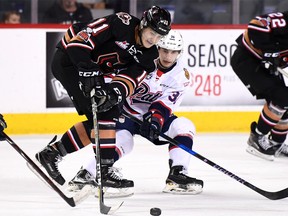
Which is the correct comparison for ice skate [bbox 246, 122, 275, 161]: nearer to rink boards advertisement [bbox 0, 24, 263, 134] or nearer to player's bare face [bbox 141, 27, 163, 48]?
rink boards advertisement [bbox 0, 24, 263, 134]

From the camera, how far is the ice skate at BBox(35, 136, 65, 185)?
4.93 m

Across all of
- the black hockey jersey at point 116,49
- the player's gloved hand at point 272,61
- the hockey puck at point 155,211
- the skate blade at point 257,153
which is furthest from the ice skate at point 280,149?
the hockey puck at point 155,211

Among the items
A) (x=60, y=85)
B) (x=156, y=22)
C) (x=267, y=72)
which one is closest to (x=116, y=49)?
(x=156, y=22)

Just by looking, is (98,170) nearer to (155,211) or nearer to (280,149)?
(155,211)

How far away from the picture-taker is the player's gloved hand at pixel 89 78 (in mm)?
4359

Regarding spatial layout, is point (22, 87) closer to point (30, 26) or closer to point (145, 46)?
point (30, 26)

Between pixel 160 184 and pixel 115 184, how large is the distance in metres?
0.58

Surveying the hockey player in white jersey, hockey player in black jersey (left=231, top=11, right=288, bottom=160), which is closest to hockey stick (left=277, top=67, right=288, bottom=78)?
hockey player in black jersey (left=231, top=11, right=288, bottom=160)

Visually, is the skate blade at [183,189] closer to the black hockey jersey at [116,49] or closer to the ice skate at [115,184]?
the ice skate at [115,184]

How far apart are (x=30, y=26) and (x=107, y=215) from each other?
3.33 m

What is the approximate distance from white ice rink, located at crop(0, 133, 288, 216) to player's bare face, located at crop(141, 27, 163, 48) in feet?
2.50

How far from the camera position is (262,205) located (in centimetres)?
455

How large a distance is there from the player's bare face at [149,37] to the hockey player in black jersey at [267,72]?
1.72m

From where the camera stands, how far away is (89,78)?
436cm
